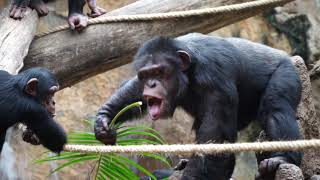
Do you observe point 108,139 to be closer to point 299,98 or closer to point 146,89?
point 146,89

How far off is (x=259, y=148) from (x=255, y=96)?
2279 mm

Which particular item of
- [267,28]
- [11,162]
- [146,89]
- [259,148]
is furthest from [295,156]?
[11,162]

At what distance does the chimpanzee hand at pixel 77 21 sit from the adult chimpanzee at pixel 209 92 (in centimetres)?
78

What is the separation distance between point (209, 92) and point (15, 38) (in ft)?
5.85

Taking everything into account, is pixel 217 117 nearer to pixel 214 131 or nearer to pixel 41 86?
pixel 214 131

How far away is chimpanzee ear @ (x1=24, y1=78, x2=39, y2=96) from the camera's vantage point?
187 inches

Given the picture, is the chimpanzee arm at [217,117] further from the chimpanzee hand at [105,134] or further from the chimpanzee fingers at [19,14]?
the chimpanzee fingers at [19,14]

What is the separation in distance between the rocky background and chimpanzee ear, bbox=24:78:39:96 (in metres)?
3.97

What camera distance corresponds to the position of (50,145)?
15.3ft

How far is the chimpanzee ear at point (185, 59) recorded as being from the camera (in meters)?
4.87

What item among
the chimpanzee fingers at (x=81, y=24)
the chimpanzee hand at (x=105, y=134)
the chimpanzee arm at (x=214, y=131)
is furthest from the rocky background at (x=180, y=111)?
the chimpanzee hand at (x=105, y=134)

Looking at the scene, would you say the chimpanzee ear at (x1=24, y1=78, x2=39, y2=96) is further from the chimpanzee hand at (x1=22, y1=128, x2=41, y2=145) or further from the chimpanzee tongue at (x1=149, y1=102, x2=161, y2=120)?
the chimpanzee tongue at (x1=149, y1=102, x2=161, y2=120)

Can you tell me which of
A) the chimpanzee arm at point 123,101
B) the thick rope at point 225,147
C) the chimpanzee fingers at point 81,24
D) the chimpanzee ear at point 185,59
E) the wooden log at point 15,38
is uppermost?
the thick rope at point 225,147

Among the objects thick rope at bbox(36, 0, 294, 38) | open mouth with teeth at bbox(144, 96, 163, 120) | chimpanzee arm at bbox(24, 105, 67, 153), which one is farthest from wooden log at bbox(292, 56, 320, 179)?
chimpanzee arm at bbox(24, 105, 67, 153)
